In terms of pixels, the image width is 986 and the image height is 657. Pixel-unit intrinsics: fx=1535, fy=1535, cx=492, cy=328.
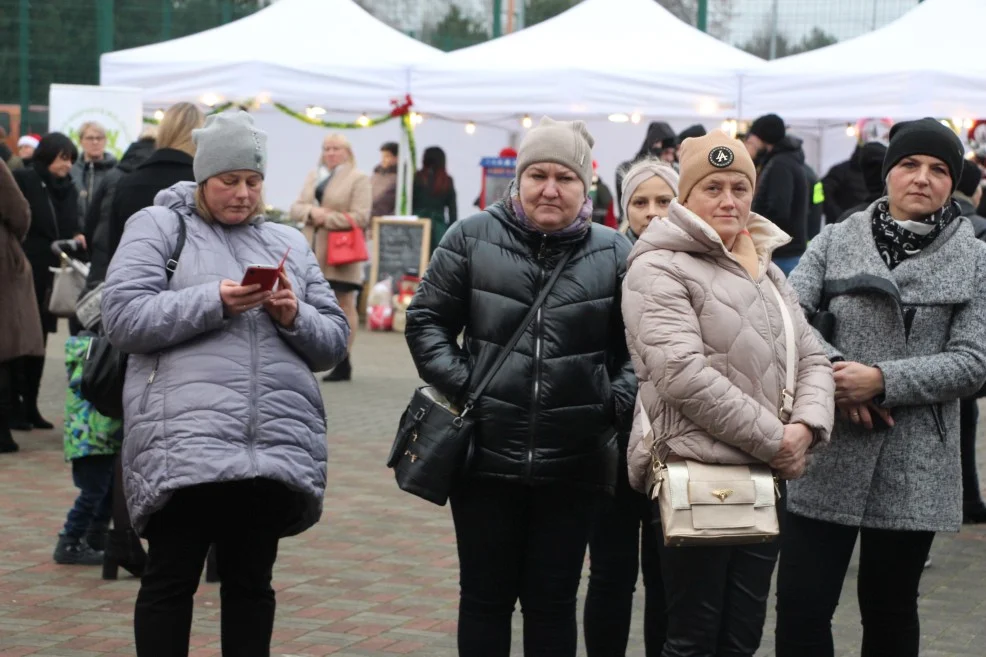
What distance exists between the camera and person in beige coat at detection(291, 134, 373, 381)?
13.1 metres

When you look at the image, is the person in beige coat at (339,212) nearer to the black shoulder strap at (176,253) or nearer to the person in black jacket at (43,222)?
the person in black jacket at (43,222)

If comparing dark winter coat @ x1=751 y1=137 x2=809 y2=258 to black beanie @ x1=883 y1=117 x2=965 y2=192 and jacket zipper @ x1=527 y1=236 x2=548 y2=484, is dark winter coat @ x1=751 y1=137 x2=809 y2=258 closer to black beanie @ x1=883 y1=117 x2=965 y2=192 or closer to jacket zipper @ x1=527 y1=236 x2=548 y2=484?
black beanie @ x1=883 y1=117 x2=965 y2=192

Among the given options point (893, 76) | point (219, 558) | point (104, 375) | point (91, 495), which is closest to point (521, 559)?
point (219, 558)

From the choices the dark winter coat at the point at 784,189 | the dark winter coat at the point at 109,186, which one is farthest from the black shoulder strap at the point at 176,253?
the dark winter coat at the point at 784,189

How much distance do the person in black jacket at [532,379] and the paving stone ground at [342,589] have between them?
1.17 m

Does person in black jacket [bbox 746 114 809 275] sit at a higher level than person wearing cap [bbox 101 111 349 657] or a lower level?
higher

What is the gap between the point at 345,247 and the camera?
1307 centimetres

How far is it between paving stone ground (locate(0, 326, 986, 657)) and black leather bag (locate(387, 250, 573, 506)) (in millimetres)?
1405

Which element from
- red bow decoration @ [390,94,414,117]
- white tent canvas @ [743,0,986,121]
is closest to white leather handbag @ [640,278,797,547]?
white tent canvas @ [743,0,986,121]

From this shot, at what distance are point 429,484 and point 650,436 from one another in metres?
0.65

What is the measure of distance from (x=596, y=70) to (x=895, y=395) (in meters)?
10.8

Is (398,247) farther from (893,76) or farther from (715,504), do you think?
(715,504)

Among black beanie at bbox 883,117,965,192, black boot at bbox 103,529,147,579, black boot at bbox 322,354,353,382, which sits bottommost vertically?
black boot at bbox 322,354,353,382

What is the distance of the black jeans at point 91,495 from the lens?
6645mm
